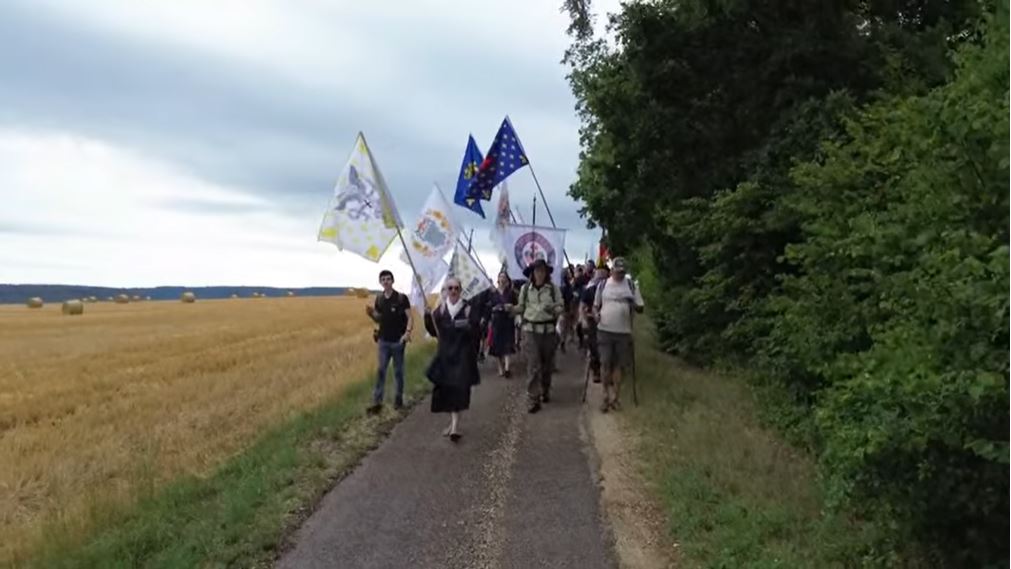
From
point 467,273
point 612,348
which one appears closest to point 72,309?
point 467,273

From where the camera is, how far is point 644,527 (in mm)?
7512

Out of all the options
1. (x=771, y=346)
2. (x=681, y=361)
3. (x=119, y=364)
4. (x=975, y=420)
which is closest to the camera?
(x=975, y=420)

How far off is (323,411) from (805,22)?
28.6 ft

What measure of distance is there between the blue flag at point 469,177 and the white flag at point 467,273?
5693 millimetres

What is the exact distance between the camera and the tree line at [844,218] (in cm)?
496

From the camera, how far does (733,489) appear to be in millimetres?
7934

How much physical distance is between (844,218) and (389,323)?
5.74 meters

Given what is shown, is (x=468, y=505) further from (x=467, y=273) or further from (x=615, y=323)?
(x=467, y=273)

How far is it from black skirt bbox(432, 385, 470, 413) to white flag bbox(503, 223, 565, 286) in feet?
21.6

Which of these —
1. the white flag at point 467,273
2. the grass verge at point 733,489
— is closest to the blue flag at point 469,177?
the white flag at point 467,273

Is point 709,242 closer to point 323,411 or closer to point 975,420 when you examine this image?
point 323,411

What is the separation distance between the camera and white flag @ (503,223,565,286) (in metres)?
17.4

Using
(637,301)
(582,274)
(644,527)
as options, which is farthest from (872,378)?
(582,274)

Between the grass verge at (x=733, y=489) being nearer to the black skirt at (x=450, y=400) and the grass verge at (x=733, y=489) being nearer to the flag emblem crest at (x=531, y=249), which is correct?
the black skirt at (x=450, y=400)
